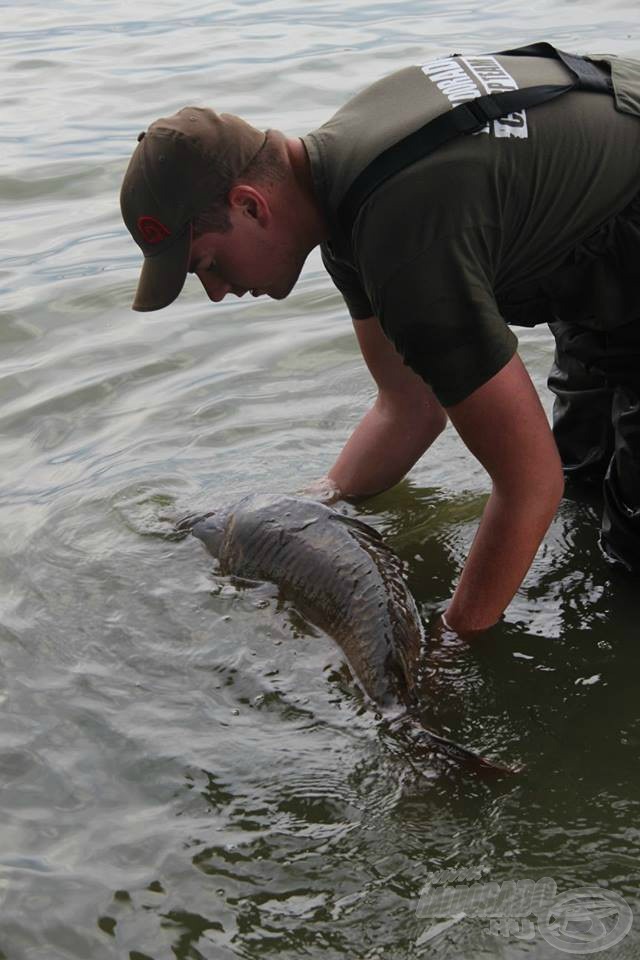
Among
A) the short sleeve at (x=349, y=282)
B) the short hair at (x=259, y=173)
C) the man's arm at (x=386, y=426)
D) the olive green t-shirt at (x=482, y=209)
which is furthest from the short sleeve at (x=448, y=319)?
the man's arm at (x=386, y=426)

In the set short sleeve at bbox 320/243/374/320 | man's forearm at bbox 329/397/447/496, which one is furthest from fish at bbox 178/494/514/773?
short sleeve at bbox 320/243/374/320

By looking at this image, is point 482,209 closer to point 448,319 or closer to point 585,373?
point 448,319

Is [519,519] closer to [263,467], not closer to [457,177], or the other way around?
[457,177]

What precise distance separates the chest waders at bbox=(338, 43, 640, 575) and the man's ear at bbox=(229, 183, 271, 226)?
24cm

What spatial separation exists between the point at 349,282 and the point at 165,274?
2.72 ft

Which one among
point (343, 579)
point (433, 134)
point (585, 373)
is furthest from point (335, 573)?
point (433, 134)

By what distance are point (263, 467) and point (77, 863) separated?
263 centimetres

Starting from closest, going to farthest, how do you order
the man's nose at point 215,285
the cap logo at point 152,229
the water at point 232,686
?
the water at point 232,686
the cap logo at point 152,229
the man's nose at point 215,285

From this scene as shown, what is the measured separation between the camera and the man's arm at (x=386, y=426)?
197 inches

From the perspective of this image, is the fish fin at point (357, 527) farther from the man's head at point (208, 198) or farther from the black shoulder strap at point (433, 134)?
the black shoulder strap at point (433, 134)

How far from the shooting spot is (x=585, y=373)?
198 inches

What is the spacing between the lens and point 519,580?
13.1 feet

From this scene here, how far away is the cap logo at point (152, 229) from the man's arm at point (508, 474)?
3.28ft

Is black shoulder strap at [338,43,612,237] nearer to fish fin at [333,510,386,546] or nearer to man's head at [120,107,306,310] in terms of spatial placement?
man's head at [120,107,306,310]
